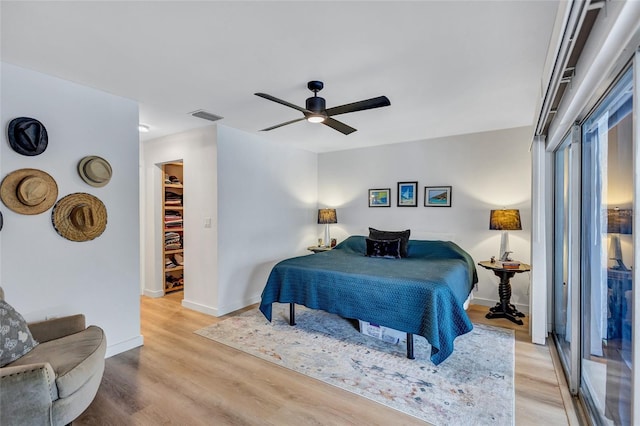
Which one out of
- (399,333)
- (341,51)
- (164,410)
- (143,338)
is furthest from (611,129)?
(143,338)

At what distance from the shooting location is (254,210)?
4363 millimetres

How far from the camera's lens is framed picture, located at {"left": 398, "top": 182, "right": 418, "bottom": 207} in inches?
185

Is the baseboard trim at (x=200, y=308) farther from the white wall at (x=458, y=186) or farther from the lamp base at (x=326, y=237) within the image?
the white wall at (x=458, y=186)

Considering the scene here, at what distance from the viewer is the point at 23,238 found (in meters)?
2.31

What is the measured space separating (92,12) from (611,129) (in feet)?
9.31

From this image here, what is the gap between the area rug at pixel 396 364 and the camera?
2.05 m

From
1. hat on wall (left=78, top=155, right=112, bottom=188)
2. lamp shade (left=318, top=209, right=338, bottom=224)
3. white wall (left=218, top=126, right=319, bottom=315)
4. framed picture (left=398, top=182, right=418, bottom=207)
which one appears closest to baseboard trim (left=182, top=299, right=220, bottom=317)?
white wall (left=218, top=126, right=319, bottom=315)

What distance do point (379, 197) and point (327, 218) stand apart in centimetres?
94

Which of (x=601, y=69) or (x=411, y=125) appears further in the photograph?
(x=411, y=125)

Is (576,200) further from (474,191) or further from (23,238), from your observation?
(23,238)

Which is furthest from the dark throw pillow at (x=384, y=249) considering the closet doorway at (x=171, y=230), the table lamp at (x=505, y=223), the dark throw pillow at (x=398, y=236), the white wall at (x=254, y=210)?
the closet doorway at (x=171, y=230)

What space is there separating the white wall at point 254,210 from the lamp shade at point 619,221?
11.7 ft

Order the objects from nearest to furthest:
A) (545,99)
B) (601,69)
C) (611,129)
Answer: (601,69) < (611,129) < (545,99)

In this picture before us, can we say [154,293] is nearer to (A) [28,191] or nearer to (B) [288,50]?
(A) [28,191]
